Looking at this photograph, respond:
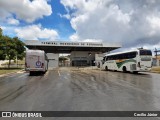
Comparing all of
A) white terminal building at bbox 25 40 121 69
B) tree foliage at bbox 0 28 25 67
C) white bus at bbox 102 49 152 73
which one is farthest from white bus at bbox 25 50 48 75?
white terminal building at bbox 25 40 121 69

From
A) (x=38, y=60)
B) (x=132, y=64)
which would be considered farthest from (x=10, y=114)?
(x=132, y=64)

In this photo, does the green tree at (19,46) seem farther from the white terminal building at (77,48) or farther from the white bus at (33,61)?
the white bus at (33,61)

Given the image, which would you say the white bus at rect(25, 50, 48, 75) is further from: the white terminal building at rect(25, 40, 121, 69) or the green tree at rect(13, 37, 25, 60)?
the white terminal building at rect(25, 40, 121, 69)

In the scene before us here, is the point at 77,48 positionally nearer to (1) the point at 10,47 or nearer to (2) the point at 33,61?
(1) the point at 10,47

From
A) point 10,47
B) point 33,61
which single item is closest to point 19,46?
point 10,47

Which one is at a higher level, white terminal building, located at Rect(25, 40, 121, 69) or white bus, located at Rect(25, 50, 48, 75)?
white terminal building, located at Rect(25, 40, 121, 69)

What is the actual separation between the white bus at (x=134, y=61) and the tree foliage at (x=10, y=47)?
24.8m

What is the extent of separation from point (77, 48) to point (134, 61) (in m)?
56.5

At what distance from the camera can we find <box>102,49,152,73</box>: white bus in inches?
1362

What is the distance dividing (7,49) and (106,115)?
171 feet

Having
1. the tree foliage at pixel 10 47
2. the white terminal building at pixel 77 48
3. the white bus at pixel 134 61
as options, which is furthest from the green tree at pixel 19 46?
the white bus at pixel 134 61

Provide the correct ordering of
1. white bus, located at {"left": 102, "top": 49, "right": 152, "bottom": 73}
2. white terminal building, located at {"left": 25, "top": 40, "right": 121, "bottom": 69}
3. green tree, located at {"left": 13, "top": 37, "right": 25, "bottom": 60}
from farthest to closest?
white terminal building, located at {"left": 25, "top": 40, "right": 121, "bottom": 69}
green tree, located at {"left": 13, "top": 37, "right": 25, "bottom": 60}
white bus, located at {"left": 102, "top": 49, "right": 152, "bottom": 73}

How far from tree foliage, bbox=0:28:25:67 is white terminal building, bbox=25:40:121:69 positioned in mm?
19532

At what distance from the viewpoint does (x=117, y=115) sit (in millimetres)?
8172
